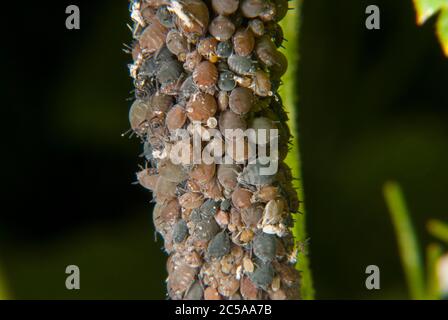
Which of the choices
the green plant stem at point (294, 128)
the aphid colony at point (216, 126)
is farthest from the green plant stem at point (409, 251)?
the aphid colony at point (216, 126)

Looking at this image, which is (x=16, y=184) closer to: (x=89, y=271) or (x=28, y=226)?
(x=28, y=226)

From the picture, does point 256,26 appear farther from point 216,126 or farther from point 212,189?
point 212,189

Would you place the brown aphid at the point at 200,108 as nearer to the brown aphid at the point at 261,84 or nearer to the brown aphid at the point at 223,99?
the brown aphid at the point at 223,99

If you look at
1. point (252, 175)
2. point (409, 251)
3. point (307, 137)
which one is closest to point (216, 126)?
point (252, 175)

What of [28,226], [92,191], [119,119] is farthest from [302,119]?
[28,226]

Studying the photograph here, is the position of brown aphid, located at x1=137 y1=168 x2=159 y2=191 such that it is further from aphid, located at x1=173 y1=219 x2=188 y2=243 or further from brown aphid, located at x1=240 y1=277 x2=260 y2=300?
brown aphid, located at x1=240 y1=277 x2=260 y2=300

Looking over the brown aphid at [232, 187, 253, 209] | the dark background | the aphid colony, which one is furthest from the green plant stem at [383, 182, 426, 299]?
the brown aphid at [232, 187, 253, 209]
